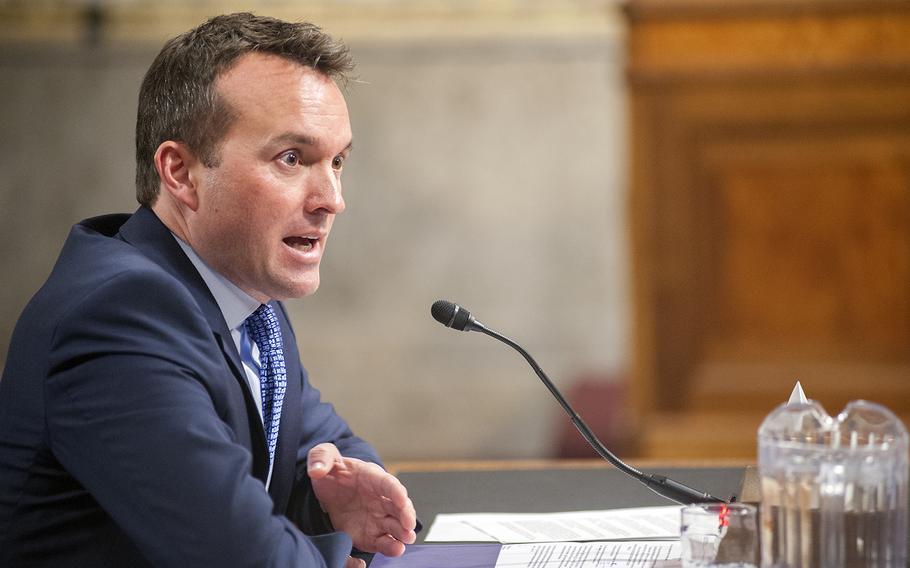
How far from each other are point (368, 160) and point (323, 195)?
4668mm

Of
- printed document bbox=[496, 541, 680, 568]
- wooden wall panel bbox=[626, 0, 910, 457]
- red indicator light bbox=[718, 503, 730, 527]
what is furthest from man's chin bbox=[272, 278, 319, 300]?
wooden wall panel bbox=[626, 0, 910, 457]

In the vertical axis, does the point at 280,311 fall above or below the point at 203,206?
below

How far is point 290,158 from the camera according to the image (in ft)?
5.33

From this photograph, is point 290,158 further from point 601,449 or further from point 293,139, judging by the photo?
point 601,449

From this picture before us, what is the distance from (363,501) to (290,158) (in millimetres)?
519

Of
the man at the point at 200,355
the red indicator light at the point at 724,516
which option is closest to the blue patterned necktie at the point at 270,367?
the man at the point at 200,355

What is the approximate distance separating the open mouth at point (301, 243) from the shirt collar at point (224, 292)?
0.10 metres

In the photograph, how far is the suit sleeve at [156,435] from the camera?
130 centimetres

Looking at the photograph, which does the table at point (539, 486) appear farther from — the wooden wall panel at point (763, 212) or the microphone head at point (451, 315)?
the wooden wall panel at point (763, 212)

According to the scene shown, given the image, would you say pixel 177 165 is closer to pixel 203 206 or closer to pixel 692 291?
pixel 203 206

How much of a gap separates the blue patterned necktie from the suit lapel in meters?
0.08

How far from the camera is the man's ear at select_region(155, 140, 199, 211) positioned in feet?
5.41

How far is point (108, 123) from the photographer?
6.45 meters

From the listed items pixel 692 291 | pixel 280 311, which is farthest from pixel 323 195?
pixel 692 291
